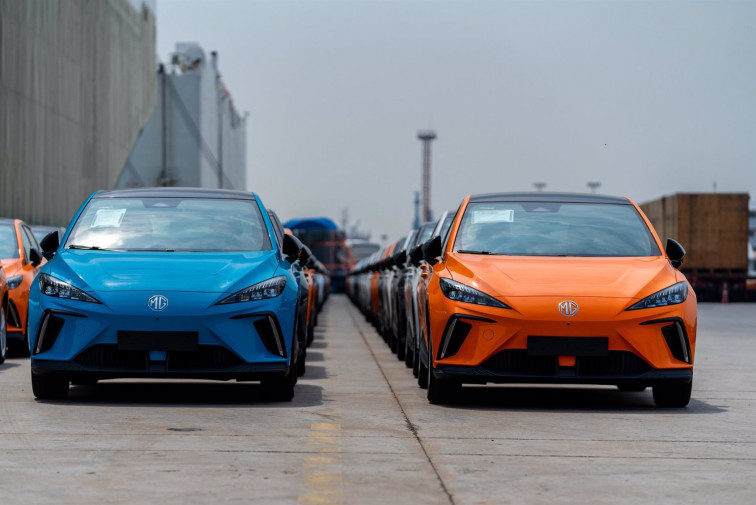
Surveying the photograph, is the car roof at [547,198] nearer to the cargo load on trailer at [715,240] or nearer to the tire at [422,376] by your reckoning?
the tire at [422,376]

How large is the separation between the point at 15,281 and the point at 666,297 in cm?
820

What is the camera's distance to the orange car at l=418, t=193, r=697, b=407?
9.14 meters

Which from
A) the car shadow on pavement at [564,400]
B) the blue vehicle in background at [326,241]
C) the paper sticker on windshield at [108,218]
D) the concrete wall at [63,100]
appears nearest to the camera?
the car shadow on pavement at [564,400]

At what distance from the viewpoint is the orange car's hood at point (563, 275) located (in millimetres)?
9320

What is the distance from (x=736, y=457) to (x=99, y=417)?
3.78 m

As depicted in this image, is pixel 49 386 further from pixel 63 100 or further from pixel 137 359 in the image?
pixel 63 100

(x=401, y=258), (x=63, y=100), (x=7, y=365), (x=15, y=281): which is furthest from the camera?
(x=63, y=100)

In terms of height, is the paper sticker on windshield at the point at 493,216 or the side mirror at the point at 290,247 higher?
the paper sticker on windshield at the point at 493,216

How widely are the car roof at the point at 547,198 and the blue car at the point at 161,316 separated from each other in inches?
70.9

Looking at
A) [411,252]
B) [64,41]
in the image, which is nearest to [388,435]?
[411,252]

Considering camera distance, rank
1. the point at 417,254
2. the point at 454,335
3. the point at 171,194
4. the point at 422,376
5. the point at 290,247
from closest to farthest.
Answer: the point at 454,335 < the point at 290,247 < the point at 171,194 < the point at 422,376 < the point at 417,254

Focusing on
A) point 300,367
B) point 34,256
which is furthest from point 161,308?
point 34,256

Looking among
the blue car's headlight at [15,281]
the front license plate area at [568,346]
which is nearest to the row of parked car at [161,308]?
the front license plate area at [568,346]

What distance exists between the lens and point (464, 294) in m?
9.45
